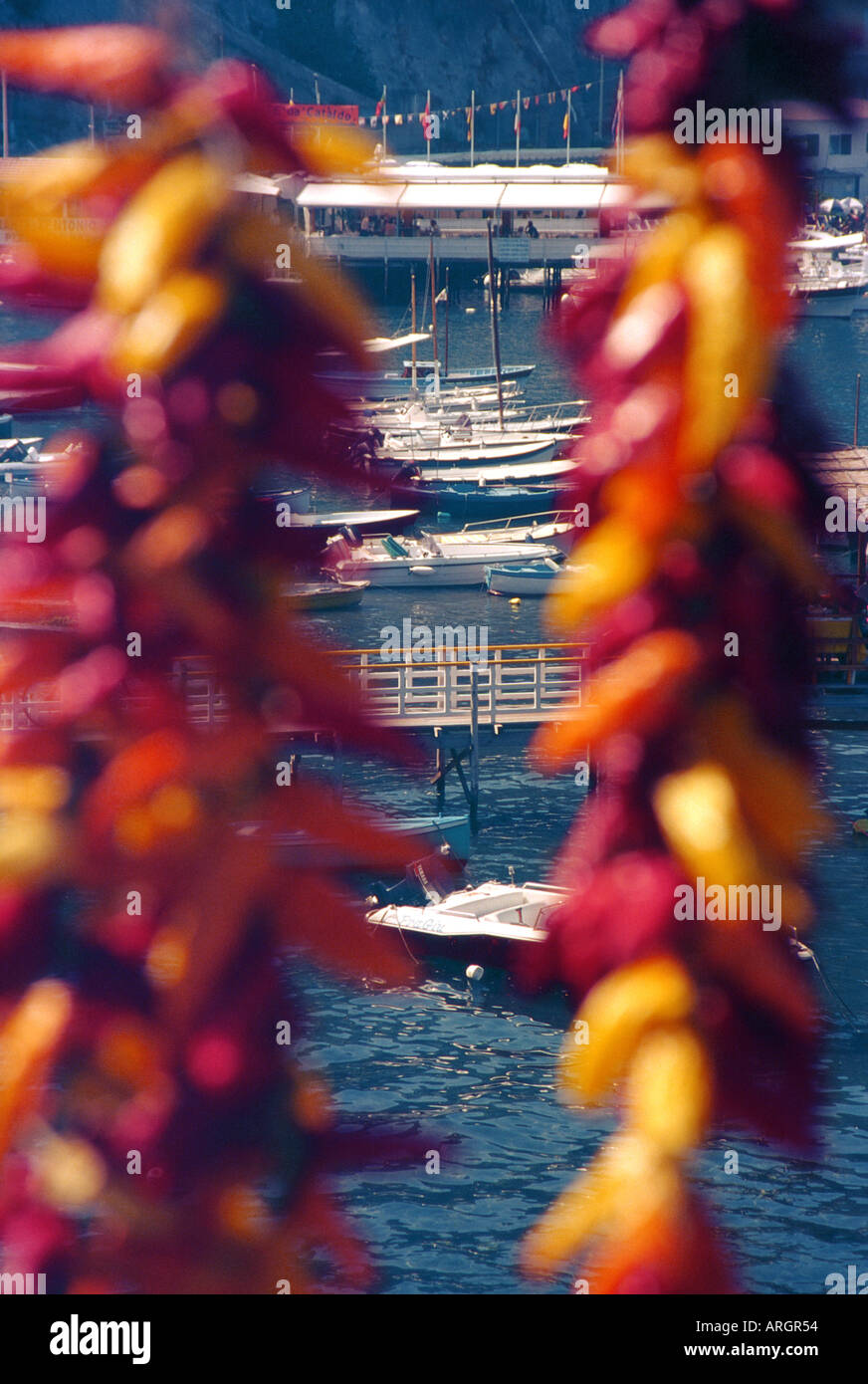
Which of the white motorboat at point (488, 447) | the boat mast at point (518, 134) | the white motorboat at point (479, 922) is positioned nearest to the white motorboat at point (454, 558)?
the white motorboat at point (488, 447)

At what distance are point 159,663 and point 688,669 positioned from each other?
41 centimetres

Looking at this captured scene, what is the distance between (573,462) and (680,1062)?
0.47 metres

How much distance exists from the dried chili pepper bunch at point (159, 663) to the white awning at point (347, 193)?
0.05 meters

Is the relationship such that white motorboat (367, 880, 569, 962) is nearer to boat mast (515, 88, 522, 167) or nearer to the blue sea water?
the blue sea water

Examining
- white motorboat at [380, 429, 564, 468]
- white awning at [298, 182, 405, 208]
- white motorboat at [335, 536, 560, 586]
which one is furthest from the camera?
white motorboat at [380, 429, 564, 468]

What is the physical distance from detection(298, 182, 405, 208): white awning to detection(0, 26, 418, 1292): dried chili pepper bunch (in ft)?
0.15

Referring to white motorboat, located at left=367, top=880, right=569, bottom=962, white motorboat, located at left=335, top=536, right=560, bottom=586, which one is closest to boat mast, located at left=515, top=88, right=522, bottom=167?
white motorboat, located at left=367, top=880, right=569, bottom=962

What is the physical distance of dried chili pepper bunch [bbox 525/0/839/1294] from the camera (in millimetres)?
1136

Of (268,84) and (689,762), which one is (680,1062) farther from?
(268,84)

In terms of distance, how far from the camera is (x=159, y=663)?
1.25m

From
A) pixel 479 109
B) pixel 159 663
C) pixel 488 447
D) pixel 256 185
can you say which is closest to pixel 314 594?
pixel 159 663

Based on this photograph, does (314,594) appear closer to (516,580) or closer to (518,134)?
(518,134)

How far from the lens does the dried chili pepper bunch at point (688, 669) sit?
44.7 inches
